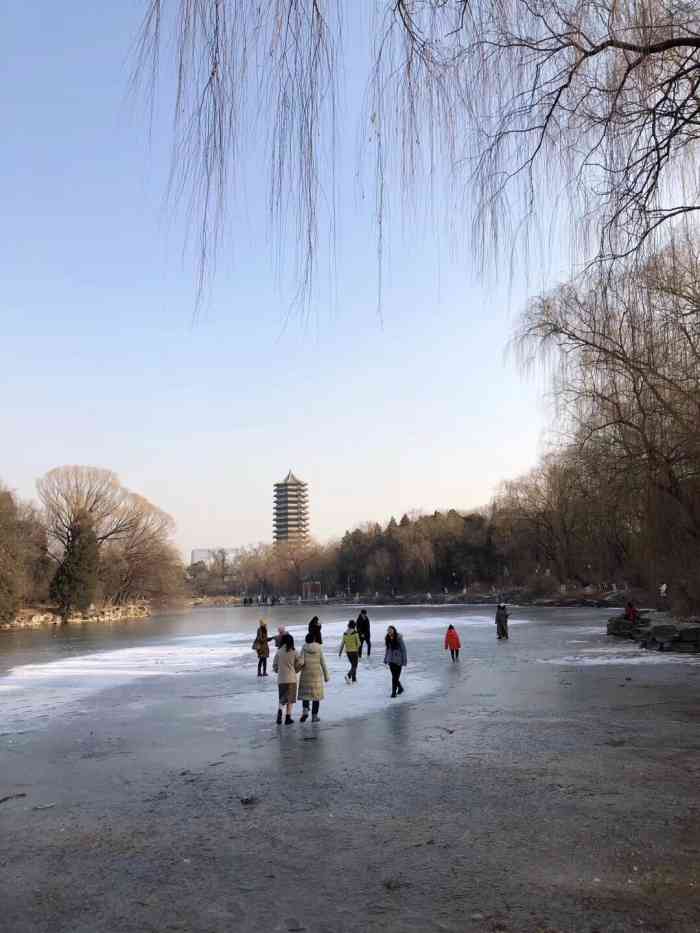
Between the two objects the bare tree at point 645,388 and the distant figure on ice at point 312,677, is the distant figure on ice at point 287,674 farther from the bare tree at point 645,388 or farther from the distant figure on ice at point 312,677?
the bare tree at point 645,388

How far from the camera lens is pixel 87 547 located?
63.2m

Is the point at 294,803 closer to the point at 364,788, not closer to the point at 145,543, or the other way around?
the point at 364,788

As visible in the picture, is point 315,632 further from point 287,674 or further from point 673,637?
point 673,637

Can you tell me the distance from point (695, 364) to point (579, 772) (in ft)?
17.1

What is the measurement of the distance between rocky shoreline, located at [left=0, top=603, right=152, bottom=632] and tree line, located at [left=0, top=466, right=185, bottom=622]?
0.83m

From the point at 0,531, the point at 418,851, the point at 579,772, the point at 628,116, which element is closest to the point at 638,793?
the point at 579,772

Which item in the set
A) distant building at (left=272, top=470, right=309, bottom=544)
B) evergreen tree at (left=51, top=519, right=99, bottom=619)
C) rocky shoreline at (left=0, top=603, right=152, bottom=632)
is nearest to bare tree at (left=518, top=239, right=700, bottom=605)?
rocky shoreline at (left=0, top=603, right=152, bottom=632)

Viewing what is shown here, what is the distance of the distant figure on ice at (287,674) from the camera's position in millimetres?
9867

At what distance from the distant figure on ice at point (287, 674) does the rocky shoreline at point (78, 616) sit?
150ft

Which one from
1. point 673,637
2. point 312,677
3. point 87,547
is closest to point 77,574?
point 87,547

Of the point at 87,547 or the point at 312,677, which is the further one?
the point at 87,547

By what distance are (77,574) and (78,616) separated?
14.0ft

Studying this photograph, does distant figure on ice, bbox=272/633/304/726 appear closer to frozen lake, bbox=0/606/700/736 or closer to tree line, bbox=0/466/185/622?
frozen lake, bbox=0/606/700/736

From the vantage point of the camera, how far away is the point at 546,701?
36.1 feet
